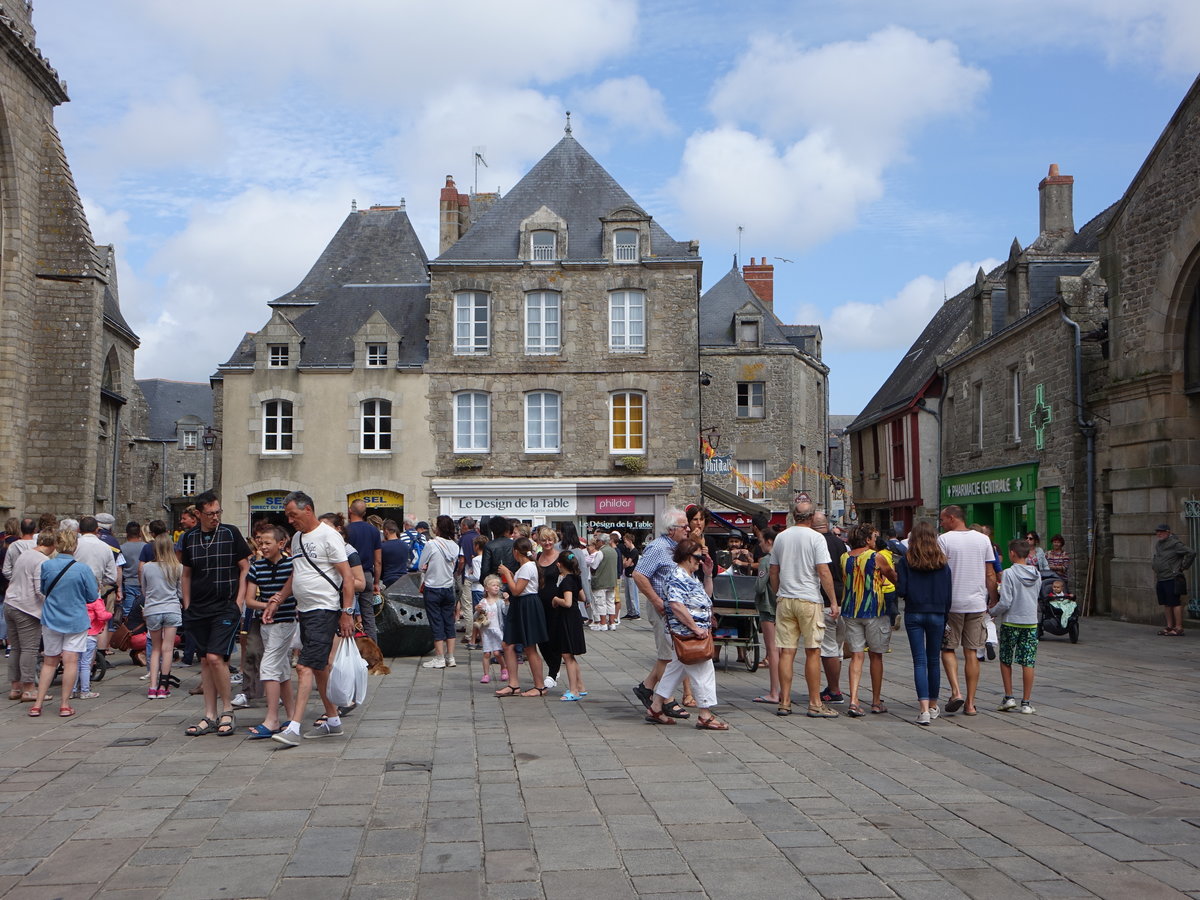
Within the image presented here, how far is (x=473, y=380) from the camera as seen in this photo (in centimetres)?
2991

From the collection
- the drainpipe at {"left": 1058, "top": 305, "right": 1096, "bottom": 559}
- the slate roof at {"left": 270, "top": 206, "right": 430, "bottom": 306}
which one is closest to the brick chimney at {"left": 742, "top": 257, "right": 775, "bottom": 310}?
the slate roof at {"left": 270, "top": 206, "right": 430, "bottom": 306}

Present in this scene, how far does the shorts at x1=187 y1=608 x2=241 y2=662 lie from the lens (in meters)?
8.32

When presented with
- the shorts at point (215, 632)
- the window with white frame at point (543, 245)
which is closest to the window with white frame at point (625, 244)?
the window with white frame at point (543, 245)

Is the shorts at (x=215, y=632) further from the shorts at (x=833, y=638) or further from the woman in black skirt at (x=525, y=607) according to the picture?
the shorts at (x=833, y=638)

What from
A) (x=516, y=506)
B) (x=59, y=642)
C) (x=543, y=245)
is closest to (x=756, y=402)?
(x=543, y=245)

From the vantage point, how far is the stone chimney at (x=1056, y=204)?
3017 cm

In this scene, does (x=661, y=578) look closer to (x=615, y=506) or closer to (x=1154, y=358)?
(x=1154, y=358)

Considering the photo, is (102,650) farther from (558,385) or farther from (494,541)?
(558,385)

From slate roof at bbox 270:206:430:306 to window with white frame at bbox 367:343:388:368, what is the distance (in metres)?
4.58

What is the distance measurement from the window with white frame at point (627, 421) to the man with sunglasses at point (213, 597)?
21.4 m

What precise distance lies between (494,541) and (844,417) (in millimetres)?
118494

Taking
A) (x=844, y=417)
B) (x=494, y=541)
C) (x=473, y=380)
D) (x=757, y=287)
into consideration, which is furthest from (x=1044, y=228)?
(x=844, y=417)

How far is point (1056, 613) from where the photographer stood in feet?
49.4

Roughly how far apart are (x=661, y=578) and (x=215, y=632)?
3.28 m
